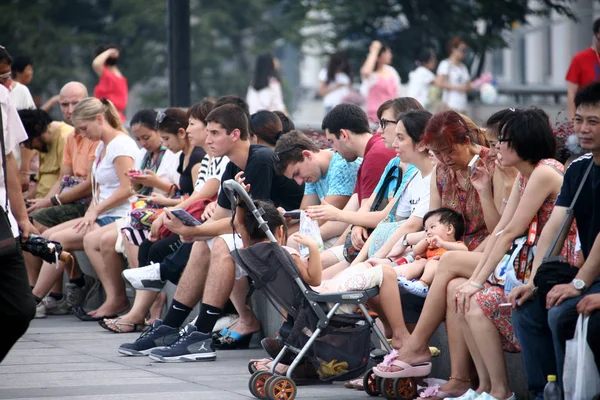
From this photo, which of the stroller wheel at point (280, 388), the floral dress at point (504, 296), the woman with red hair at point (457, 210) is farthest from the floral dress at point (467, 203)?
the stroller wheel at point (280, 388)

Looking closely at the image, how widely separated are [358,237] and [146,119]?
2.98m

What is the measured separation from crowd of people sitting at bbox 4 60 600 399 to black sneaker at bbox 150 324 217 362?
1cm

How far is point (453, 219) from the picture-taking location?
6.99 metres

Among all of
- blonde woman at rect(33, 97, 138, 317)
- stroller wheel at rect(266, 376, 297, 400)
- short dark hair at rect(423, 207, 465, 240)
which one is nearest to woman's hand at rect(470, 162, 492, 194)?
short dark hair at rect(423, 207, 465, 240)

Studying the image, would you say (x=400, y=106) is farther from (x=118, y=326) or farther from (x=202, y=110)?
(x=118, y=326)

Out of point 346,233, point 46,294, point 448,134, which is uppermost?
point 448,134

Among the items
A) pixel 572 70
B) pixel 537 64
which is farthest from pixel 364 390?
pixel 537 64

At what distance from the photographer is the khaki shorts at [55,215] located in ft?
36.1

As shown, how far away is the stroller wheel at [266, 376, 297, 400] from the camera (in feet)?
21.2

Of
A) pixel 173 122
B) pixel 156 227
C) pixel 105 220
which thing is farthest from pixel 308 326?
pixel 105 220

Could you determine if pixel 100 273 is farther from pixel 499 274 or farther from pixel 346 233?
pixel 499 274

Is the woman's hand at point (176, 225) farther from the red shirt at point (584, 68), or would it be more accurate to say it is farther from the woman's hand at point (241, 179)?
the red shirt at point (584, 68)

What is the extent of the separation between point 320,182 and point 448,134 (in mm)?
2090

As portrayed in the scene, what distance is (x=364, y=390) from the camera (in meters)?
6.92
